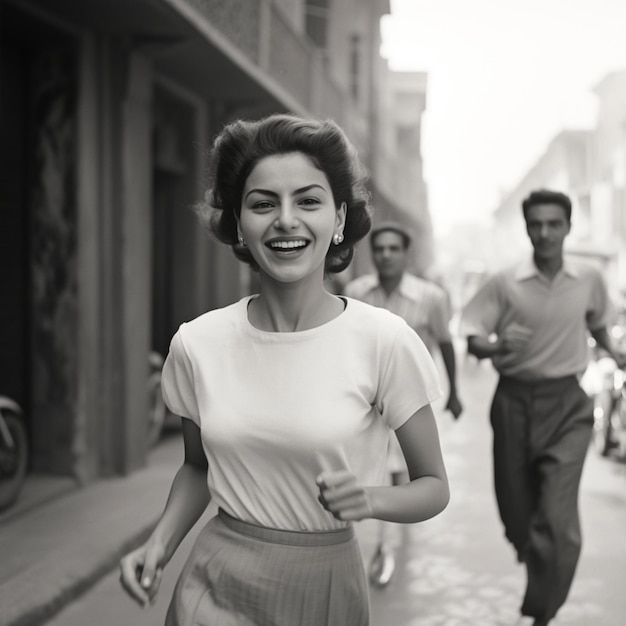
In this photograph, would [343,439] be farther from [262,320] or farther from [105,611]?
[105,611]

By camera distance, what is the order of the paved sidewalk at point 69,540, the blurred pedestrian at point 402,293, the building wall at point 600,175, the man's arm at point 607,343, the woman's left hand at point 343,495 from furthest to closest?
the building wall at point 600,175
the blurred pedestrian at point 402,293
the man's arm at point 607,343
the paved sidewalk at point 69,540
the woman's left hand at point 343,495

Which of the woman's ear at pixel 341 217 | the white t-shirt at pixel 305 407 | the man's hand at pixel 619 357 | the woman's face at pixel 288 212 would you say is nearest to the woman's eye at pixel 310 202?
the woman's face at pixel 288 212

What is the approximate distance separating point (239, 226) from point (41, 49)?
21.3 ft

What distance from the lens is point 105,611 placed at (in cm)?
554

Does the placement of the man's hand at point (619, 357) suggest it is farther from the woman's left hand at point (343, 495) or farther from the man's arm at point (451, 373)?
the woman's left hand at point (343, 495)

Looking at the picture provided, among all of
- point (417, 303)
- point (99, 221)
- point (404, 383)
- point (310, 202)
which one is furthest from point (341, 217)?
point (99, 221)

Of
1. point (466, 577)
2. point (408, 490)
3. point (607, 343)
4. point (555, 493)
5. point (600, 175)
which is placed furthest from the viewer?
point (600, 175)

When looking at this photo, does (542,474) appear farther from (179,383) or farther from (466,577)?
(179,383)

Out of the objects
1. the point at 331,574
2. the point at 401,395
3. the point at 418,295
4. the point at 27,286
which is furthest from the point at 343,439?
the point at 27,286

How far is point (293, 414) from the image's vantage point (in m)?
2.37

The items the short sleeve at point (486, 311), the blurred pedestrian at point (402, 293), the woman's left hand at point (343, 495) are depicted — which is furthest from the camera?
the blurred pedestrian at point (402, 293)

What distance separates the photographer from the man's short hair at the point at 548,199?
5.34 meters

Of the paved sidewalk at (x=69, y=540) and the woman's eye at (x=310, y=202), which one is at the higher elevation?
the woman's eye at (x=310, y=202)

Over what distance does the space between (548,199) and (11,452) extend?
154 inches
